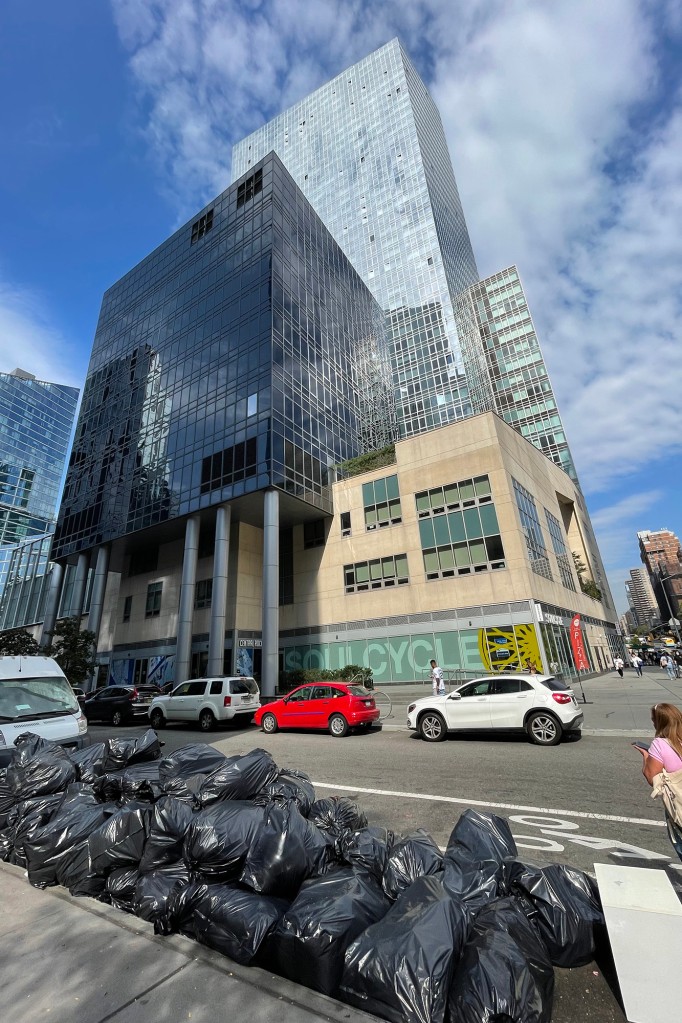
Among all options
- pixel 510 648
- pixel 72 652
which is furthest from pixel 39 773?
pixel 72 652

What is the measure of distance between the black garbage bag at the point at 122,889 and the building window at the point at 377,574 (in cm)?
2473

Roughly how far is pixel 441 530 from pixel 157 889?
978 inches

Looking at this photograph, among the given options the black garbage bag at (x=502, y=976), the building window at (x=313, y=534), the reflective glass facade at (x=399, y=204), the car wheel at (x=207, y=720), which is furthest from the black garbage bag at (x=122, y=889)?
the reflective glass facade at (x=399, y=204)

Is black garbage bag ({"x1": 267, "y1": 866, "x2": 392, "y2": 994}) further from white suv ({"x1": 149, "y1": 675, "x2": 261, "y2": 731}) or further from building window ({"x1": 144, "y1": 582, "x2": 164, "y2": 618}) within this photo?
building window ({"x1": 144, "y1": 582, "x2": 164, "y2": 618})

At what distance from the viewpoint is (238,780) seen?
4.15m

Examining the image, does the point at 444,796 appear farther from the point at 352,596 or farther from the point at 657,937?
the point at 352,596

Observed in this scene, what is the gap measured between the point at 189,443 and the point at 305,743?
1026 inches

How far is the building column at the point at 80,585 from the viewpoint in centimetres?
3762

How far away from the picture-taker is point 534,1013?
208 centimetres

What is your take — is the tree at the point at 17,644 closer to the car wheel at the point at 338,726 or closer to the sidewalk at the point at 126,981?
the car wheel at the point at 338,726

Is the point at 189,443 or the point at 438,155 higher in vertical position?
the point at 438,155

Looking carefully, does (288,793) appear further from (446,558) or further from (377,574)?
(377,574)

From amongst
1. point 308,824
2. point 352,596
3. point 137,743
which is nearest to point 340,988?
point 308,824

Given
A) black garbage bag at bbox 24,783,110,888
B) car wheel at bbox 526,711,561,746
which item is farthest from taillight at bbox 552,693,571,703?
black garbage bag at bbox 24,783,110,888
